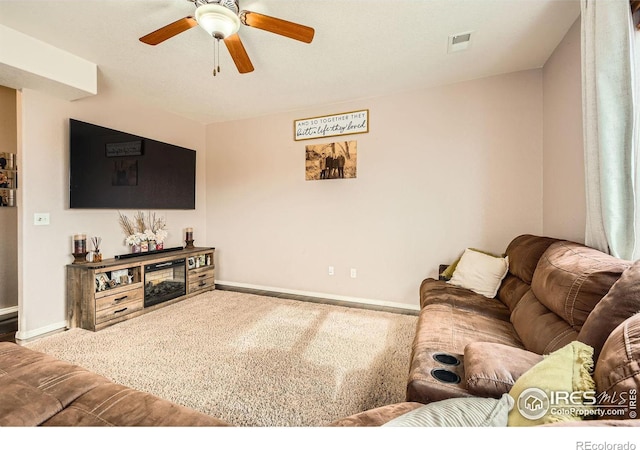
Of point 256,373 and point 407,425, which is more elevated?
point 407,425

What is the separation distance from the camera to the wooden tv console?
2.56m

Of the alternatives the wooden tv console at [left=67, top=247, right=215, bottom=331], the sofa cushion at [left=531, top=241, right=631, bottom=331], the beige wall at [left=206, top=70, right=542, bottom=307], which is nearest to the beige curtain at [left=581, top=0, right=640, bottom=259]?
the sofa cushion at [left=531, top=241, right=631, bottom=331]

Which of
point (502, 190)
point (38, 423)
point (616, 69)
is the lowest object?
point (38, 423)

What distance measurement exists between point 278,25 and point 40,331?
3.39 m

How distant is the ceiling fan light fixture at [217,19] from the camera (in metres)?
1.57

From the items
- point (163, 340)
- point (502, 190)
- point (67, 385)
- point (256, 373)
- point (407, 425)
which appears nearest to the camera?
point (407, 425)

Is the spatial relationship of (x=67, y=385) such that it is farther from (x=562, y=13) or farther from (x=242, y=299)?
(x=562, y=13)

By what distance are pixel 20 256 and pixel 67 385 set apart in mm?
2281

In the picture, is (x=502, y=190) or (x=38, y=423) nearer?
(x=38, y=423)

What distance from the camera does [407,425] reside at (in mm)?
679

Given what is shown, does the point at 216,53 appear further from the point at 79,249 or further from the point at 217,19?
the point at 79,249

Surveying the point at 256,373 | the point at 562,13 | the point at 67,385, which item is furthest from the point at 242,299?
the point at 562,13

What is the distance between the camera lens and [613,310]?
88 centimetres

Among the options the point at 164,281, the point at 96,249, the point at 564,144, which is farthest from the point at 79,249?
the point at 564,144
